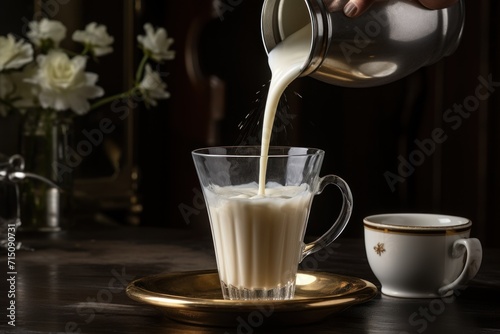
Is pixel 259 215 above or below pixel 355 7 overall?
below

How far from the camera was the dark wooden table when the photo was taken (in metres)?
0.99

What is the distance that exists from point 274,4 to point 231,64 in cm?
138

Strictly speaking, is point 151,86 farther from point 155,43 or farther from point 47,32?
point 47,32

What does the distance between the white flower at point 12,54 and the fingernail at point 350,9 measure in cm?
75

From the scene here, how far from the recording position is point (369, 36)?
1160mm

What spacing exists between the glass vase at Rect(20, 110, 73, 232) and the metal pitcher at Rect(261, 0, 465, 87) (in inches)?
24.7

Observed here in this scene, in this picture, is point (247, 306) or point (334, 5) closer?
point (247, 306)

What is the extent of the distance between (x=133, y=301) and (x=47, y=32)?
0.80 metres

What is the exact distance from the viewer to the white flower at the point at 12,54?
1.66 meters

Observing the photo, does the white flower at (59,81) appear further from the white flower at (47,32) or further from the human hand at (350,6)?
the human hand at (350,6)

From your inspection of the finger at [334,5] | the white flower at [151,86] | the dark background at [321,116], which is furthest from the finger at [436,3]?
the dark background at [321,116]

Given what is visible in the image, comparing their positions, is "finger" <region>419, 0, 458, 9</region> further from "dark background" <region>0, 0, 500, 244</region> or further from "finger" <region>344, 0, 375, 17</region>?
"dark background" <region>0, 0, 500, 244</region>

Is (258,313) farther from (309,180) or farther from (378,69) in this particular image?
(378,69)

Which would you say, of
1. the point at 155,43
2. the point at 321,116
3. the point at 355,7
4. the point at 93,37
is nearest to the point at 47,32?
the point at 93,37
